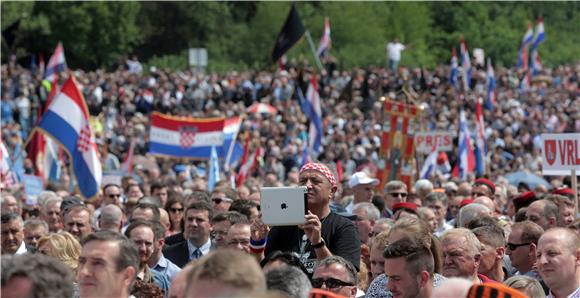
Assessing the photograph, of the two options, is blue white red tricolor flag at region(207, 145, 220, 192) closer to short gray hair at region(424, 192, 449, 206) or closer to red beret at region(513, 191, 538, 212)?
short gray hair at region(424, 192, 449, 206)

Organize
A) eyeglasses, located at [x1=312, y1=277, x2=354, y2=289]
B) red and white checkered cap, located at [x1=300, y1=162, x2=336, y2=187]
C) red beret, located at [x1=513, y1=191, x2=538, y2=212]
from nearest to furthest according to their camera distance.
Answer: eyeglasses, located at [x1=312, y1=277, x2=354, y2=289]
red and white checkered cap, located at [x1=300, y1=162, x2=336, y2=187]
red beret, located at [x1=513, y1=191, x2=538, y2=212]

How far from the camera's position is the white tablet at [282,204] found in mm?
8180

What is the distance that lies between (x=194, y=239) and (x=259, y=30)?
196ft

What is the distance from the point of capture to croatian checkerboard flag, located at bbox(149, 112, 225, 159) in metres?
22.8

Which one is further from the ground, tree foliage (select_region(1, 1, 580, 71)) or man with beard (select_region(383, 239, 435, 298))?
tree foliage (select_region(1, 1, 580, 71))

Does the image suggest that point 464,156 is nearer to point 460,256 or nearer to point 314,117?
point 314,117

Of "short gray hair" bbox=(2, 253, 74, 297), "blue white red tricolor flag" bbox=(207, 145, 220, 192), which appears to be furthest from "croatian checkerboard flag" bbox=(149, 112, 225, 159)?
"short gray hair" bbox=(2, 253, 74, 297)

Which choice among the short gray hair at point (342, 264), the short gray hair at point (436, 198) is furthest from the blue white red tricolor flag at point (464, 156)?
the short gray hair at point (342, 264)

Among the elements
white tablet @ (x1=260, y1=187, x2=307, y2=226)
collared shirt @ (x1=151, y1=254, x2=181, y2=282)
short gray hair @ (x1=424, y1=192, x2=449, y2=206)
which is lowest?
collared shirt @ (x1=151, y1=254, x2=181, y2=282)

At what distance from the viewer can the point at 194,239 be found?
11.4 m

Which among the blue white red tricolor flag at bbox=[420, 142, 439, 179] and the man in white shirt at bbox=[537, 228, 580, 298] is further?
the blue white red tricolor flag at bbox=[420, 142, 439, 179]

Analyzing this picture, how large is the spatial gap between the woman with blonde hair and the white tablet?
1.97 meters

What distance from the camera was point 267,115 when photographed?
40281 mm

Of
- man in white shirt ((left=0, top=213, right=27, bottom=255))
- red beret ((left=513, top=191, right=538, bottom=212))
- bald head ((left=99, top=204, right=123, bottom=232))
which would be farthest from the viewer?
red beret ((left=513, top=191, right=538, bottom=212))
